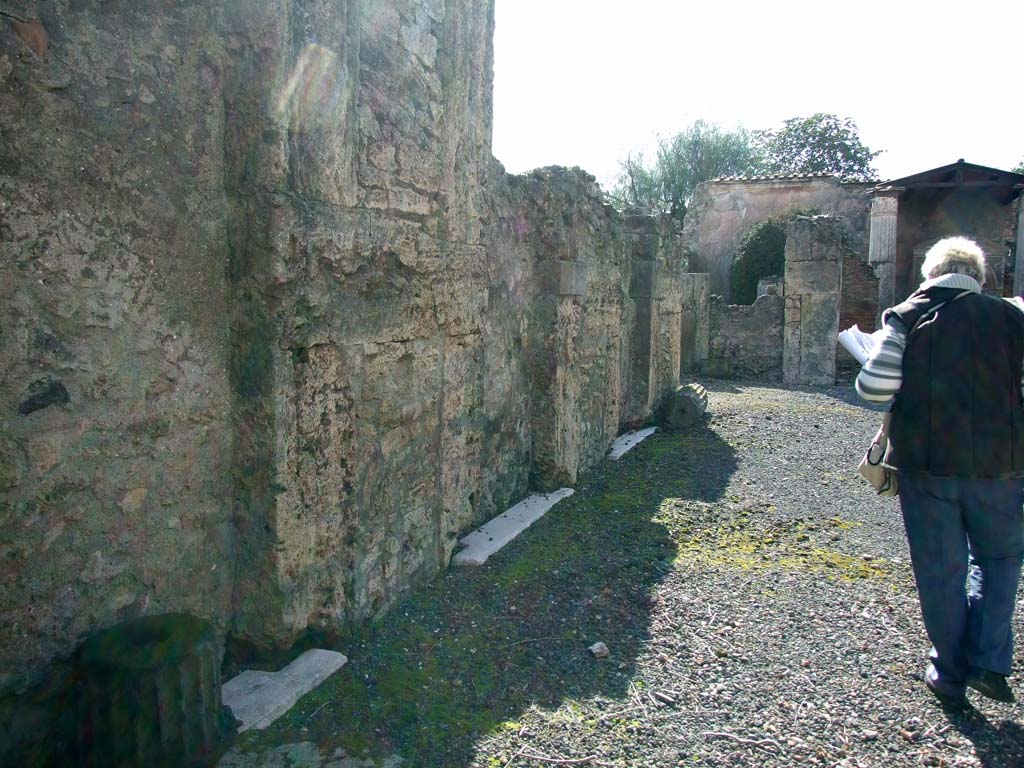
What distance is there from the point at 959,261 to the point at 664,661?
1.96 meters

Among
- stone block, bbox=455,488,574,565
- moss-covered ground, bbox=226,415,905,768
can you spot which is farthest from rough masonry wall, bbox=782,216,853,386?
stone block, bbox=455,488,574,565

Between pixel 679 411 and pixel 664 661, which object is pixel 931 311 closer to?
pixel 664 661

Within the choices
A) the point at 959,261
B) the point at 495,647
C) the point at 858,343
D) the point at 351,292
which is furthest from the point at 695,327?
the point at 351,292

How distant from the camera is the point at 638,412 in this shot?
8664 millimetres

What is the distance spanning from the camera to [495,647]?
10.8ft

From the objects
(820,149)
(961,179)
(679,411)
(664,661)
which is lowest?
(664,661)

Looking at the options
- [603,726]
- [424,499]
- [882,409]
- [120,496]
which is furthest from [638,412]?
[120,496]

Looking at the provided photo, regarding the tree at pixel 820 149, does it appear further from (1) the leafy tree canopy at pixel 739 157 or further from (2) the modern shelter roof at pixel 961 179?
(2) the modern shelter roof at pixel 961 179

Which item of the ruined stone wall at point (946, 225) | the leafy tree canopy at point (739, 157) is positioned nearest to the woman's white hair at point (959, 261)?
the ruined stone wall at point (946, 225)

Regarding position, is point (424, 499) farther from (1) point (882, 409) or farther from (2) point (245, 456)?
(1) point (882, 409)

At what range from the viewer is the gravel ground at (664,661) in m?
2.63

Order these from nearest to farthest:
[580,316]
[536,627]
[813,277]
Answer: [536,627] → [580,316] → [813,277]

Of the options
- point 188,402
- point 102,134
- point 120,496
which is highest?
point 102,134

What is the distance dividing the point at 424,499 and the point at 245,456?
1122 millimetres
